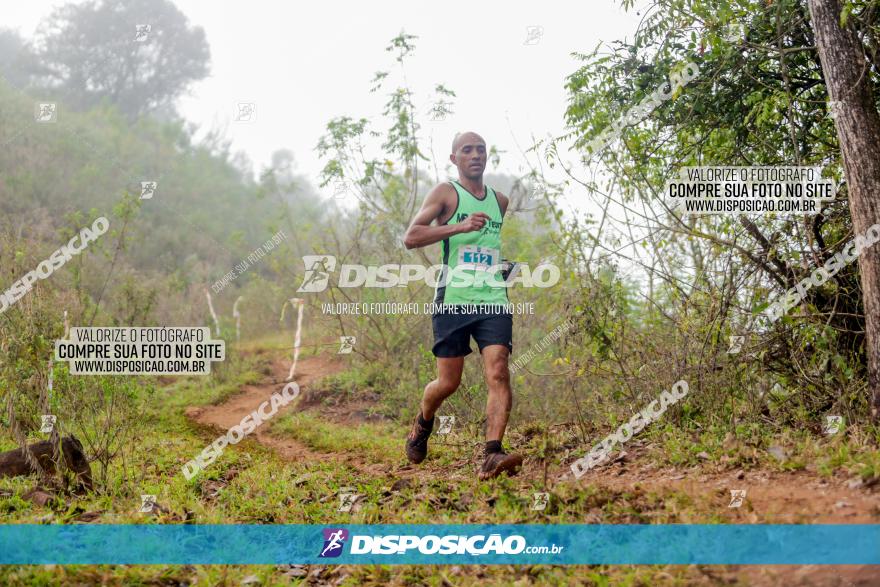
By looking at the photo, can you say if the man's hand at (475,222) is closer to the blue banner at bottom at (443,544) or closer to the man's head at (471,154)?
→ the man's head at (471,154)

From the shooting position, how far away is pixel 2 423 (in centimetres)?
683

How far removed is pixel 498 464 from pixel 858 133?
10.8ft


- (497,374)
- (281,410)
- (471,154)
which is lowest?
(281,410)

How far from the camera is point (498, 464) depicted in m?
5.09

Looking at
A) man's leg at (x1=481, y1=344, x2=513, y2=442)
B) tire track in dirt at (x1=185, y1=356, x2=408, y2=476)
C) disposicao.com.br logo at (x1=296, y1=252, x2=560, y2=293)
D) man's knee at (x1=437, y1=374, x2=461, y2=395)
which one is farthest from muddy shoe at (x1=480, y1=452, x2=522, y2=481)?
disposicao.com.br logo at (x1=296, y1=252, x2=560, y2=293)

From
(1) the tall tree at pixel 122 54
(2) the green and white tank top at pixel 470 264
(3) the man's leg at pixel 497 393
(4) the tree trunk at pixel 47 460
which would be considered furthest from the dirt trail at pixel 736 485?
(1) the tall tree at pixel 122 54

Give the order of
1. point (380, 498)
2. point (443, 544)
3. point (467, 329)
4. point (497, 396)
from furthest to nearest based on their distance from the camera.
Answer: point (467, 329), point (380, 498), point (497, 396), point (443, 544)

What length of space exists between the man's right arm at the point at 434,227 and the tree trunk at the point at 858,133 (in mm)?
2484

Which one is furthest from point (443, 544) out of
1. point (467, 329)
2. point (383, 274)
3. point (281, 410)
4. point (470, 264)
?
point (383, 274)

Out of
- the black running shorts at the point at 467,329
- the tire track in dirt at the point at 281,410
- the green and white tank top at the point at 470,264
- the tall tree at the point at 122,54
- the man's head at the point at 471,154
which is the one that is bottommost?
the tire track in dirt at the point at 281,410

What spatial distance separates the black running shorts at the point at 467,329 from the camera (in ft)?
17.5

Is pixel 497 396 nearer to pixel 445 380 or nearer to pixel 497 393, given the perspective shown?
pixel 497 393

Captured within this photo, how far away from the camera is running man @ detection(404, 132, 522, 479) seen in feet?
17.1

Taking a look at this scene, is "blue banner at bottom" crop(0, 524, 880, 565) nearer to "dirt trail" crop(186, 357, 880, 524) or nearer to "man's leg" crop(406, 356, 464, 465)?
"dirt trail" crop(186, 357, 880, 524)
